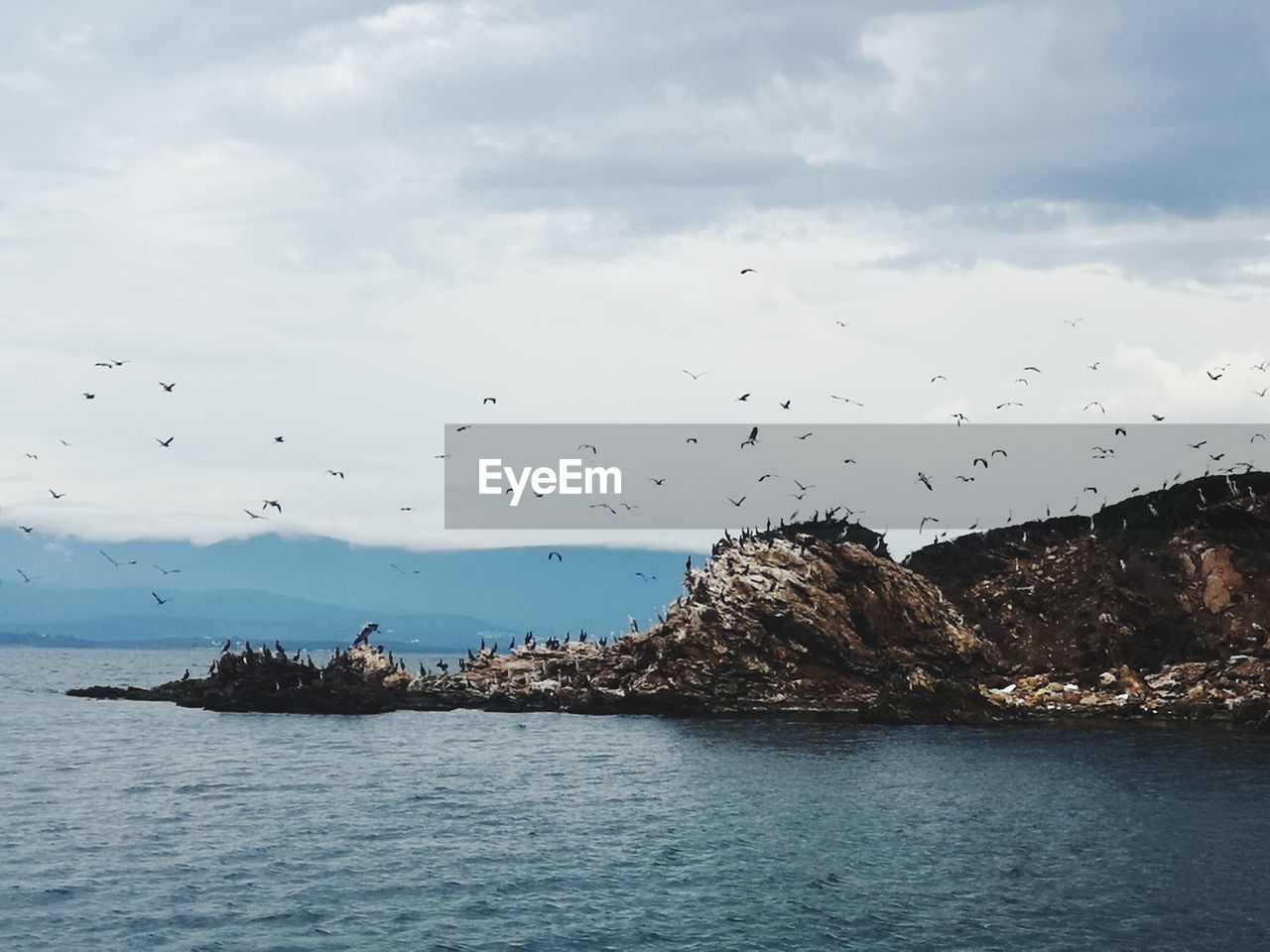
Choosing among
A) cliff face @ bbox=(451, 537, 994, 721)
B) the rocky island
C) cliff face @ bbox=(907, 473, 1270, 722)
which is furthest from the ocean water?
cliff face @ bbox=(451, 537, 994, 721)

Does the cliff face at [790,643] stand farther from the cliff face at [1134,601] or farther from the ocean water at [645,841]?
the ocean water at [645,841]

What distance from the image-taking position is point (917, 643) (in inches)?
4641

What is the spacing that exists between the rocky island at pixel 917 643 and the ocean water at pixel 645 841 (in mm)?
15720

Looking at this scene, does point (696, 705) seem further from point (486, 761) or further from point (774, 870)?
point (774, 870)

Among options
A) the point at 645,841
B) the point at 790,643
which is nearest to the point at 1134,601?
the point at 790,643

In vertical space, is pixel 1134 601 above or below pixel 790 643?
above

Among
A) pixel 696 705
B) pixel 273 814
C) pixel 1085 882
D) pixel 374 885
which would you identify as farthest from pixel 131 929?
pixel 696 705

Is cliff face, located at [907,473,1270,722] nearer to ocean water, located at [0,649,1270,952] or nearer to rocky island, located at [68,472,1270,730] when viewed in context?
rocky island, located at [68,472,1270,730]

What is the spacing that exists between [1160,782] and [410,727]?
214 ft

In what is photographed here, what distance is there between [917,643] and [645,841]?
67.1 m

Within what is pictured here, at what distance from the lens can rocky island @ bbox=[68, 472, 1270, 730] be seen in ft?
361

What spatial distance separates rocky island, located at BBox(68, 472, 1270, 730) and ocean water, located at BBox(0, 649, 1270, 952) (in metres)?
15.7

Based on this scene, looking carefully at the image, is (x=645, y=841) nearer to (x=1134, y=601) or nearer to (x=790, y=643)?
(x=790, y=643)

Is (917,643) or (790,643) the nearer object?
(790,643)
